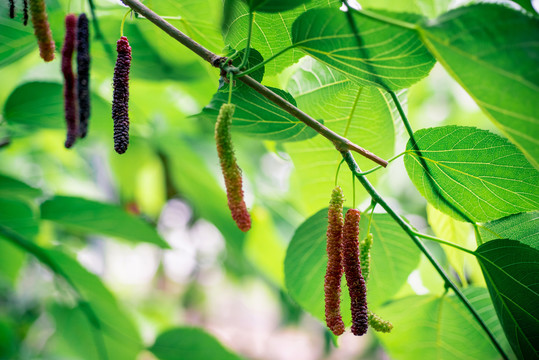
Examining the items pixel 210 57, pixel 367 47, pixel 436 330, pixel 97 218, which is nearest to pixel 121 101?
pixel 210 57

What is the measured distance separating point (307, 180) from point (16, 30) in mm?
469

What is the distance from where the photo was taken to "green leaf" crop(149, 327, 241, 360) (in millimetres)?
764

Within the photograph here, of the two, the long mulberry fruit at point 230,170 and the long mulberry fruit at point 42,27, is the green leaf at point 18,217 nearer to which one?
the long mulberry fruit at point 42,27

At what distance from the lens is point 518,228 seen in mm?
489

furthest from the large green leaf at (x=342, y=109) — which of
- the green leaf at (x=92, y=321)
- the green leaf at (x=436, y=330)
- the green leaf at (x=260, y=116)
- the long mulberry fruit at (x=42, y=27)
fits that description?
the green leaf at (x=92, y=321)

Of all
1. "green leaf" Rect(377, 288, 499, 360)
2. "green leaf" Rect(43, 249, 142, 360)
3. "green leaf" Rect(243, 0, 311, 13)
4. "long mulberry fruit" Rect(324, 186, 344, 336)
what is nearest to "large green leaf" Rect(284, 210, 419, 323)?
"green leaf" Rect(377, 288, 499, 360)

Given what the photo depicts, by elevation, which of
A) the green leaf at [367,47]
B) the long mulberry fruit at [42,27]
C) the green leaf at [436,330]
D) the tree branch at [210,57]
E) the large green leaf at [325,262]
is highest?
the green leaf at [367,47]

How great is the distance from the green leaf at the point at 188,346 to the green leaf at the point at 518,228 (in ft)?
1.56

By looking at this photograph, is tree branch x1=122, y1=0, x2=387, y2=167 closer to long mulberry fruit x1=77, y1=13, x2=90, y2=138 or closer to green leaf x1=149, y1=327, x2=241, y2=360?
long mulberry fruit x1=77, y1=13, x2=90, y2=138

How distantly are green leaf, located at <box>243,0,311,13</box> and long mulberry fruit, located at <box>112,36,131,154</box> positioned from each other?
12cm

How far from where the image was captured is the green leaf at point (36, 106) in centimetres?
66

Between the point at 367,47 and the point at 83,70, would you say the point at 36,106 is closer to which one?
the point at 83,70

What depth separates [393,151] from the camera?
633mm

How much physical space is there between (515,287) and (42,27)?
1.83 feet
